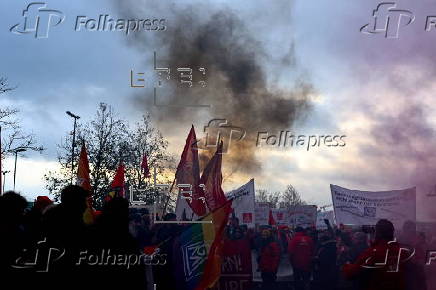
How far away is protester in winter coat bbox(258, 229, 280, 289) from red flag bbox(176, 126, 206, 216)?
4.92 meters

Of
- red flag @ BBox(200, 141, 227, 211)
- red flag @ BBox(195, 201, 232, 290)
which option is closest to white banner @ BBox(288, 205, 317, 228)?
red flag @ BBox(200, 141, 227, 211)

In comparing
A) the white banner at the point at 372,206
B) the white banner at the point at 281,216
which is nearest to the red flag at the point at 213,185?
the white banner at the point at 372,206

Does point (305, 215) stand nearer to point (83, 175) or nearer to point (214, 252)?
point (83, 175)

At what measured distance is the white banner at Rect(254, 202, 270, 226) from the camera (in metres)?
28.1

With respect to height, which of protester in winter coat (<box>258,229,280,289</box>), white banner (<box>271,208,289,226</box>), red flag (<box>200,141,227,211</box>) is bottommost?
protester in winter coat (<box>258,229,280,289</box>)

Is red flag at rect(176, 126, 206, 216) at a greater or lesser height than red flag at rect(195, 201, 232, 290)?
greater

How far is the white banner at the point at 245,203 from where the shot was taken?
57.5 feet

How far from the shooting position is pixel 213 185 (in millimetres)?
10695

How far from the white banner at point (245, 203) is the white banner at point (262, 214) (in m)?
9.05

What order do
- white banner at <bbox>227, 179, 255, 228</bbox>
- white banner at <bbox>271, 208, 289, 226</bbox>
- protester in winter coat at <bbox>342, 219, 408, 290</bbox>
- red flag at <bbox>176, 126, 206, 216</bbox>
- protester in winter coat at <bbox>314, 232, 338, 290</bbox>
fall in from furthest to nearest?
white banner at <bbox>271, 208, 289, 226</bbox> < white banner at <bbox>227, 179, 255, 228</bbox> < protester in winter coat at <bbox>314, 232, 338, 290</bbox> < red flag at <bbox>176, 126, 206, 216</bbox> < protester in winter coat at <bbox>342, 219, 408, 290</bbox>

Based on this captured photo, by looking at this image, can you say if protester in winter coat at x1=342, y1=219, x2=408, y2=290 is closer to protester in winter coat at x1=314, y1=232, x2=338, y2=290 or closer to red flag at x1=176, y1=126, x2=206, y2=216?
red flag at x1=176, y1=126, x2=206, y2=216

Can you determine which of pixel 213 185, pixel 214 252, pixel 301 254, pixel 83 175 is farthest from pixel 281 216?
pixel 214 252

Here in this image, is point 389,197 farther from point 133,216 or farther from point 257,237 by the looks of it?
point 133,216

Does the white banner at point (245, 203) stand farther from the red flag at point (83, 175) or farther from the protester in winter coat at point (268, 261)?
the red flag at point (83, 175)
